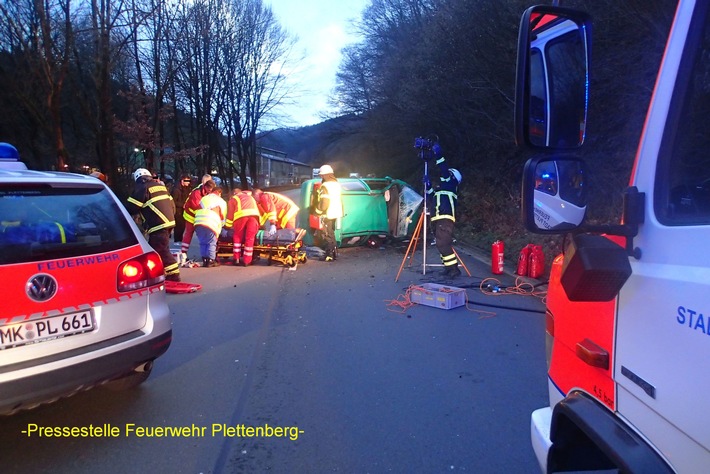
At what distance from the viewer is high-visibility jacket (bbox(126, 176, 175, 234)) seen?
8.12 meters

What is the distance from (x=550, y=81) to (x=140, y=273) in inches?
120

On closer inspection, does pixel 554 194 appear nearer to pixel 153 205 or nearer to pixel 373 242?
pixel 153 205

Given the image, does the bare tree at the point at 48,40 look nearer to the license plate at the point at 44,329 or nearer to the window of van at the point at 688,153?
the license plate at the point at 44,329

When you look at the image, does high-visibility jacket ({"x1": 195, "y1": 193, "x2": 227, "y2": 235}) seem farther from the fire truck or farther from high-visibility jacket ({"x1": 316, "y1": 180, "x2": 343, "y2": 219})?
the fire truck

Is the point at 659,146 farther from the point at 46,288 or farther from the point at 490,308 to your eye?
the point at 490,308

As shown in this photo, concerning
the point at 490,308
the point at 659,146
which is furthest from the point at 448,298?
the point at 659,146

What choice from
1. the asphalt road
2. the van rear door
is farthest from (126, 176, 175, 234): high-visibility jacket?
the van rear door

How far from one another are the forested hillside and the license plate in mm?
3227

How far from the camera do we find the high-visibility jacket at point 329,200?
10.9 metres

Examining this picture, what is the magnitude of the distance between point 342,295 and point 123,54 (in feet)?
58.3

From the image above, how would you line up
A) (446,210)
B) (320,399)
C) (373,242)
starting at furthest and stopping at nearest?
1. (373,242)
2. (446,210)
3. (320,399)

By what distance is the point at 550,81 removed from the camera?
6.40ft

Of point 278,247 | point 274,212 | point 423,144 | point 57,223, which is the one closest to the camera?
point 57,223

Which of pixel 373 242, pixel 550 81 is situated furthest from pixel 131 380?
pixel 373 242
